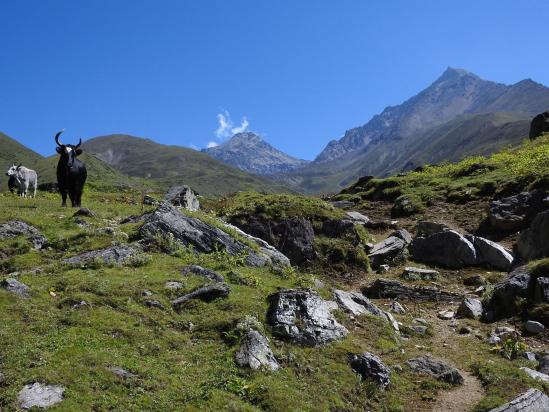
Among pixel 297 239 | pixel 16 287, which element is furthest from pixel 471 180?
pixel 16 287

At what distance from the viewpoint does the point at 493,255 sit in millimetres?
27891

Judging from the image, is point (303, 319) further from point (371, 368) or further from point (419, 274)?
point (419, 274)

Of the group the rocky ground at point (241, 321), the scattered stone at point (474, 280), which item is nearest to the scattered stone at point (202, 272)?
the rocky ground at point (241, 321)

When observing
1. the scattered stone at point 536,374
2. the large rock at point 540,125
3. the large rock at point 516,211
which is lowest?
the scattered stone at point 536,374

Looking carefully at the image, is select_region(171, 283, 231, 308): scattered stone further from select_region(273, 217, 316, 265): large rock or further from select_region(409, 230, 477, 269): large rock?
select_region(409, 230, 477, 269): large rock

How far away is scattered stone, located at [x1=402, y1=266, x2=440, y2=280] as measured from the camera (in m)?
26.8

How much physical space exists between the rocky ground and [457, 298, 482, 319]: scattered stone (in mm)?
66

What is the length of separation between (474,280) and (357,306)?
9.14 metres

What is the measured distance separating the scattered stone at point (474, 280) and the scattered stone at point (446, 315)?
3.90 metres

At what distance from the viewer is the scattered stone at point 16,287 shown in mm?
15680

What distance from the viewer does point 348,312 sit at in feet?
62.9

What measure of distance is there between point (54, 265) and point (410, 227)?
2378 centimetres

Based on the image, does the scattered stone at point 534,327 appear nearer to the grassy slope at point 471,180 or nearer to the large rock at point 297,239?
the large rock at point 297,239

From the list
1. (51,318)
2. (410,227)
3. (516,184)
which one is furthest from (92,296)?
(516,184)
